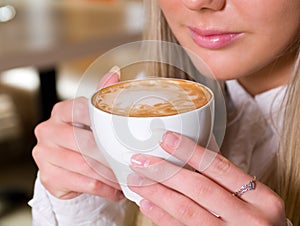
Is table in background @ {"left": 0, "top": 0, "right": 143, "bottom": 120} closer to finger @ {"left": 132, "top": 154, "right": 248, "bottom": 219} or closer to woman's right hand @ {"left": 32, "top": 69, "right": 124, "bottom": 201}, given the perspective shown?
woman's right hand @ {"left": 32, "top": 69, "right": 124, "bottom": 201}

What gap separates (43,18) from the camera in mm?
2225

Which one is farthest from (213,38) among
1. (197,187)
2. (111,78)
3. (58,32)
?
(58,32)

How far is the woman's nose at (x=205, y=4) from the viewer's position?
78cm

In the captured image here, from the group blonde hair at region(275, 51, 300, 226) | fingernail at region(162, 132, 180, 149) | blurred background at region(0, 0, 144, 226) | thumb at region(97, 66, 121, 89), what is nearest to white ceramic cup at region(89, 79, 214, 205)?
fingernail at region(162, 132, 180, 149)

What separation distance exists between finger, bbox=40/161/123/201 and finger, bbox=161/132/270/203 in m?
0.21

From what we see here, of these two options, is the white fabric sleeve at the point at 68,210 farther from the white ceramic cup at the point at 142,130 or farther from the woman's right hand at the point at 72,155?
the white ceramic cup at the point at 142,130

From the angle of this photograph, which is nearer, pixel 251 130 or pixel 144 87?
pixel 144 87

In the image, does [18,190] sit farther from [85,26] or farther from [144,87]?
[144,87]

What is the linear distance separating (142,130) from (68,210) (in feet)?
1.42

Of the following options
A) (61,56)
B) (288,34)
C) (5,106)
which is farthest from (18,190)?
(288,34)

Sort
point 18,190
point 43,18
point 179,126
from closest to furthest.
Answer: point 179,126
point 43,18
point 18,190

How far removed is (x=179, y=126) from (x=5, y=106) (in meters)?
2.35

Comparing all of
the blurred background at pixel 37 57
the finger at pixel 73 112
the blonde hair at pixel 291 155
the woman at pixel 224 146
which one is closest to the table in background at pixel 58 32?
the blurred background at pixel 37 57

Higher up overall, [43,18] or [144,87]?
[144,87]
